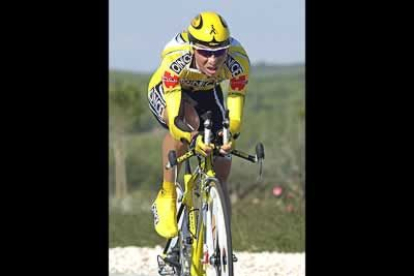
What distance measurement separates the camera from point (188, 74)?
822 centimetres

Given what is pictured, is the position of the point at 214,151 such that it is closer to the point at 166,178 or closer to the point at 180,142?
the point at 180,142

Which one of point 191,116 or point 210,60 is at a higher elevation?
point 210,60

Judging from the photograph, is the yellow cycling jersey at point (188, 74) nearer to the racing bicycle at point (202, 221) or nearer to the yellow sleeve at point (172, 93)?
the yellow sleeve at point (172, 93)

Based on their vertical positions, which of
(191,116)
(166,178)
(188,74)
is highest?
(188,74)

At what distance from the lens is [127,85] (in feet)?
41.9

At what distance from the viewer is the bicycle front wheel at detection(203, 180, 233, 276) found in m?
7.34

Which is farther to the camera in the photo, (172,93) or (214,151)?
(172,93)

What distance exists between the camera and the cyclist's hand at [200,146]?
7.67 metres

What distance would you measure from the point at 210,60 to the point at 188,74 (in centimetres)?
38

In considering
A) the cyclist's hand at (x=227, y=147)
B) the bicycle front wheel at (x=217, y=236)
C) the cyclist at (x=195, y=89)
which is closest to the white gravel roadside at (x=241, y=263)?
the cyclist at (x=195, y=89)

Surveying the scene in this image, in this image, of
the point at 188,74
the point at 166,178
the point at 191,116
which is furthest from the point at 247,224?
the point at 188,74
